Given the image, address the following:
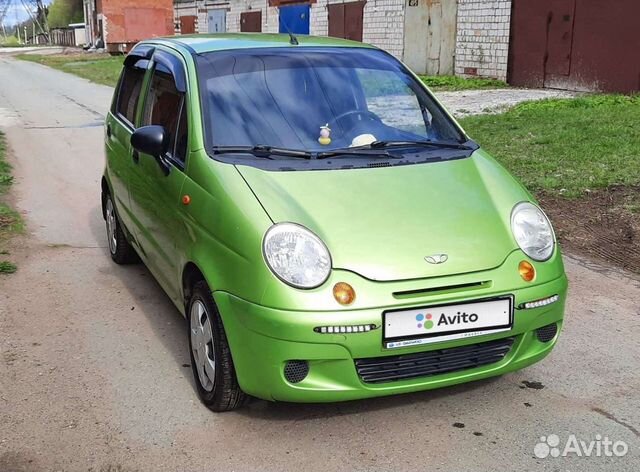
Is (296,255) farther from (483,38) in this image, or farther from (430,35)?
(430,35)

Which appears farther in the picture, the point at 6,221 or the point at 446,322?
the point at 6,221

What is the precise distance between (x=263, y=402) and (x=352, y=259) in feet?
3.10

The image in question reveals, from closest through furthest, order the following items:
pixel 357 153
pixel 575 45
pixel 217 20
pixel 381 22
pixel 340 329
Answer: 1. pixel 340 329
2. pixel 357 153
3. pixel 575 45
4. pixel 381 22
5. pixel 217 20

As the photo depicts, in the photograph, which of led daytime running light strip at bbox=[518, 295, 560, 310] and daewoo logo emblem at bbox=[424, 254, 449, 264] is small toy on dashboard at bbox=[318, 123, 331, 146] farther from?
led daytime running light strip at bbox=[518, 295, 560, 310]

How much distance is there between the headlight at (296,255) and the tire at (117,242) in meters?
2.70

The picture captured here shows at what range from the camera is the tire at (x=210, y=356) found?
3.36 metres

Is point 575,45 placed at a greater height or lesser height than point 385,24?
lesser

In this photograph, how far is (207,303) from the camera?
345cm

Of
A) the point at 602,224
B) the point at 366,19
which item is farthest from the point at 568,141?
the point at 366,19

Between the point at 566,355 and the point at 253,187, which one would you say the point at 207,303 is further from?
the point at 566,355

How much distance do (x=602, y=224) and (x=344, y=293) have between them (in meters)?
4.16

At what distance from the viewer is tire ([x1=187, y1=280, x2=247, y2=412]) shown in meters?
3.36

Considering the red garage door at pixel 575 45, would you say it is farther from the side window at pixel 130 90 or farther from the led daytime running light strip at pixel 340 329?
the led daytime running light strip at pixel 340 329

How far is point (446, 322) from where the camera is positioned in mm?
3150
